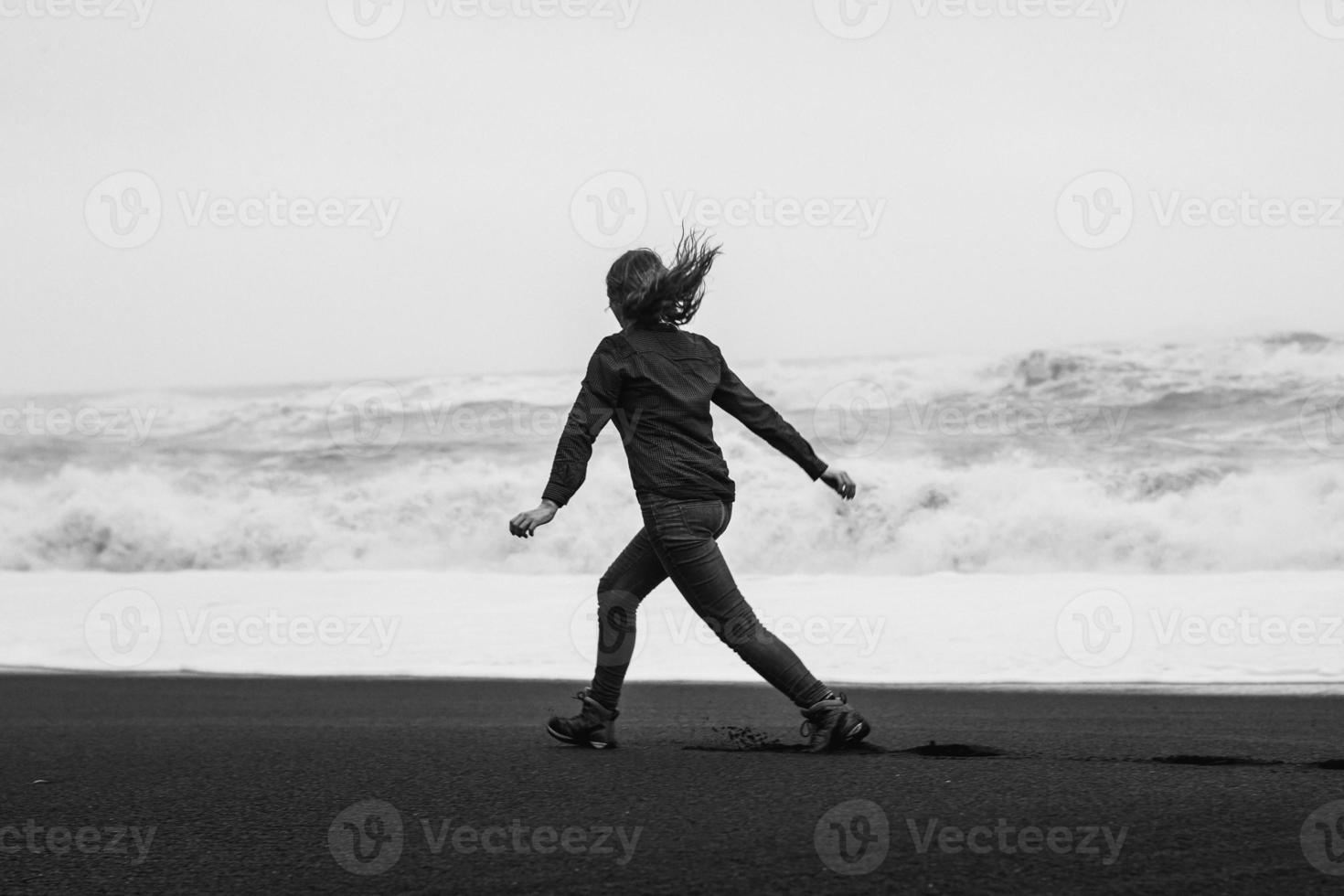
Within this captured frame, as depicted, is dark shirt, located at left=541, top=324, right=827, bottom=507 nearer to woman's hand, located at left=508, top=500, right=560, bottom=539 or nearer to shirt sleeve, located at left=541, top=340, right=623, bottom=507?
shirt sleeve, located at left=541, top=340, right=623, bottom=507

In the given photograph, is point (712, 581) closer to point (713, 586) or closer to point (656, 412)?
point (713, 586)

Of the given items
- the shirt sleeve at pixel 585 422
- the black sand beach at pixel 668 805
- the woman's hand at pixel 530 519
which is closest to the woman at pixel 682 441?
the shirt sleeve at pixel 585 422

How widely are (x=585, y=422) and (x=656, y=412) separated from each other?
24cm

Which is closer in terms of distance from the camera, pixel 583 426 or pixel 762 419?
pixel 583 426

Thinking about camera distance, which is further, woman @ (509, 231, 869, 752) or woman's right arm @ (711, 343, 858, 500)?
woman's right arm @ (711, 343, 858, 500)

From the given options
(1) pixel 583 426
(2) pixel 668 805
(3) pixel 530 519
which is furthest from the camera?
(1) pixel 583 426

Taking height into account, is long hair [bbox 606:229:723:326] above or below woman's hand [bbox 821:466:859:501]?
above

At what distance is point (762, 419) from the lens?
473cm

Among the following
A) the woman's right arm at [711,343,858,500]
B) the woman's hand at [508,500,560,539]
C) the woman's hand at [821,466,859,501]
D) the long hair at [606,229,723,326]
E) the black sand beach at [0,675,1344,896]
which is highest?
the long hair at [606,229,723,326]

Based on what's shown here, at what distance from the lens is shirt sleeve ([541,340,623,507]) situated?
14.7 feet

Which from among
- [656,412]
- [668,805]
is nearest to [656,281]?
[656,412]

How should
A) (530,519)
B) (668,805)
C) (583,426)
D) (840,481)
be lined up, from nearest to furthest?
(668,805), (530,519), (583,426), (840,481)

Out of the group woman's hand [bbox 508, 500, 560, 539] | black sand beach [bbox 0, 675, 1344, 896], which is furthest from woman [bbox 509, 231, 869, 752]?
black sand beach [bbox 0, 675, 1344, 896]

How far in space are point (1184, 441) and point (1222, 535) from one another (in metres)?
2.18
